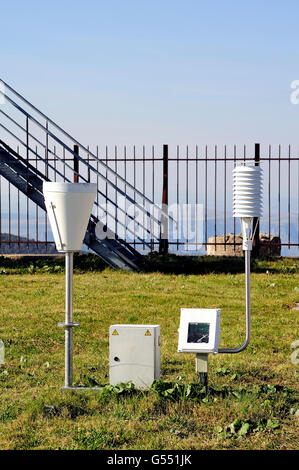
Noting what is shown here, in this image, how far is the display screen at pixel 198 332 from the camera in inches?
254

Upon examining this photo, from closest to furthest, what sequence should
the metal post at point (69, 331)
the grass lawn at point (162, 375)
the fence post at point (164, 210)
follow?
the grass lawn at point (162, 375) < the metal post at point (69, 331) < the fence post at point (164, 210)

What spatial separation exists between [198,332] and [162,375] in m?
1.08

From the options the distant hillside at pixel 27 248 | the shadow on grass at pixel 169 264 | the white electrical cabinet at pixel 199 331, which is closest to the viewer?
the white electrical cabinet at pixel 199 331

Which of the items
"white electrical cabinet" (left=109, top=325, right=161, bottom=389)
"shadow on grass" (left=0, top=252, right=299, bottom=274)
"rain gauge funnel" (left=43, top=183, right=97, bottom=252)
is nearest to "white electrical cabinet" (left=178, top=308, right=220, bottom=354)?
"white electrical cabinet" (left=109, top=325, right=161, bottom=389)

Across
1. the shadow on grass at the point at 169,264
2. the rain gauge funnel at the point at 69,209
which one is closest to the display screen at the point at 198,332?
the rain gauge funnel at the point at 69,209

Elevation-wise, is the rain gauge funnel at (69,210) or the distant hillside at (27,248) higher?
the rain gauge funnel at (69,210)

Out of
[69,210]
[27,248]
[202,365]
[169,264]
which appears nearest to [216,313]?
[202,365]

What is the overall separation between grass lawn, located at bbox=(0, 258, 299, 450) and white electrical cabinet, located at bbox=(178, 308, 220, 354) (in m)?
0.41

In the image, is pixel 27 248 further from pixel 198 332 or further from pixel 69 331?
pixel 198 332

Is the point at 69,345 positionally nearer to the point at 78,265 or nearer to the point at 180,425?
the point at 180,425

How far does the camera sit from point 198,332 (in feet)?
21.3

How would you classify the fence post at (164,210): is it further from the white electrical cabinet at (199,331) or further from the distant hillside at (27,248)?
the white electrical cabinet at (199,331)

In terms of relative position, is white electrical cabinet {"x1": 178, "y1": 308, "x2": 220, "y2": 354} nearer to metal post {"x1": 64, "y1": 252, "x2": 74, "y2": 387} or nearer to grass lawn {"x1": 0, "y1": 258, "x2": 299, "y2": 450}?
grass lawn {"x1": 0, "y1": 258, "x2": 299, "y2": 450}

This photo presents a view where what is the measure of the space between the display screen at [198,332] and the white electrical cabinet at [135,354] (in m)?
0.33
